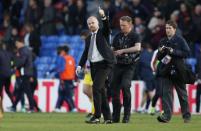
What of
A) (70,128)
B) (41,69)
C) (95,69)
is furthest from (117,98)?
(41,69)

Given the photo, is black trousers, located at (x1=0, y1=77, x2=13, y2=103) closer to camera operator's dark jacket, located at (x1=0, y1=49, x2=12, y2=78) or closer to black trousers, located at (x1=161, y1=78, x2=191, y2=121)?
camera operator's dark jacket, located at (x1=0, y1=49, x2=12, y2=78)

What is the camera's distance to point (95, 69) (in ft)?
65.3

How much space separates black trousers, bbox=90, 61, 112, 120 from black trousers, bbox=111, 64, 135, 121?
0.62 meters

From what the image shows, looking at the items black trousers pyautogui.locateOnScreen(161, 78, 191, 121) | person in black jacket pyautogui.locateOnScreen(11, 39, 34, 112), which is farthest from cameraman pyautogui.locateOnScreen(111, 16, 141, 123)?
person in black jacket pyautogui.locateOnScreen(11, 39, 34, 112)

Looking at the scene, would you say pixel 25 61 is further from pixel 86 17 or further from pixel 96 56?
pixel 96 56

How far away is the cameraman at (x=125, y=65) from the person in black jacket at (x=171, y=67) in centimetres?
66

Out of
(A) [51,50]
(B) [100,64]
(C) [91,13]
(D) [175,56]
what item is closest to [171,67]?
(D) [175,56]

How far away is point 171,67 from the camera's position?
20938 mm

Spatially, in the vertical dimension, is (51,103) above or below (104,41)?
below

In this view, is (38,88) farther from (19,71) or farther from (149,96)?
(149,96)

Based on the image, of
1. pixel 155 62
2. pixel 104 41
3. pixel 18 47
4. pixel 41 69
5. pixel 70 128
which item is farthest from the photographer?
pixel 41 69

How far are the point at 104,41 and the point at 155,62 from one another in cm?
365

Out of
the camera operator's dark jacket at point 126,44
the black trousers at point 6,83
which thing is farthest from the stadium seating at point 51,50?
the camera operator's dark jacket at point 126,44

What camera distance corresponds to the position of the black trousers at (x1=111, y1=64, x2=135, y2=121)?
20.5 m
